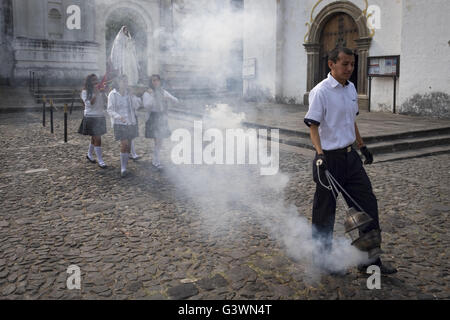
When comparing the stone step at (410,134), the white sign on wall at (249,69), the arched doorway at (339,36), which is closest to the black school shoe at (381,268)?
the stone step at (410,134)

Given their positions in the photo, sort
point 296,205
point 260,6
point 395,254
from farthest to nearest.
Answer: point 260,6 → point 296,205 → point 395,254

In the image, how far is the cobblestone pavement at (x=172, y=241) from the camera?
3.01 metres

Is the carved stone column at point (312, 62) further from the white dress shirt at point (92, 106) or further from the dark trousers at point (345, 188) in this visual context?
the dark trousers at point (345, 188)

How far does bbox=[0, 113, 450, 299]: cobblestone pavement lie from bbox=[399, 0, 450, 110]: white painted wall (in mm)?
6137

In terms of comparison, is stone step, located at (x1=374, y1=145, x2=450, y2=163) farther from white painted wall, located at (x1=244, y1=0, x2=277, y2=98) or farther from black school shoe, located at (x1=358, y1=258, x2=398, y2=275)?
white painted wall, located at (x1=244, y1=0, x2=277, y2=98)

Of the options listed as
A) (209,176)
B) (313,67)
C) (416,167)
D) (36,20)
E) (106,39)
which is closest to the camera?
(209,176)

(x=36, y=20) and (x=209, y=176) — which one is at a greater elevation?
(x=36, y=20)

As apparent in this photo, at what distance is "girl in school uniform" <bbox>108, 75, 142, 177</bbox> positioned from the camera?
6531 millimetres

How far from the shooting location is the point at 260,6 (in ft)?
59.1

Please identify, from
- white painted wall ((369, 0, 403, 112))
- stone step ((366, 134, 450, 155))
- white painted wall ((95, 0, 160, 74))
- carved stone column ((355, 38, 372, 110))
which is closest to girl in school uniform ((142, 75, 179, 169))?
stone step ((366, 134, 450, 155))

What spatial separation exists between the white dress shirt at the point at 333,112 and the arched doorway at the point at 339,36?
1202 cm
